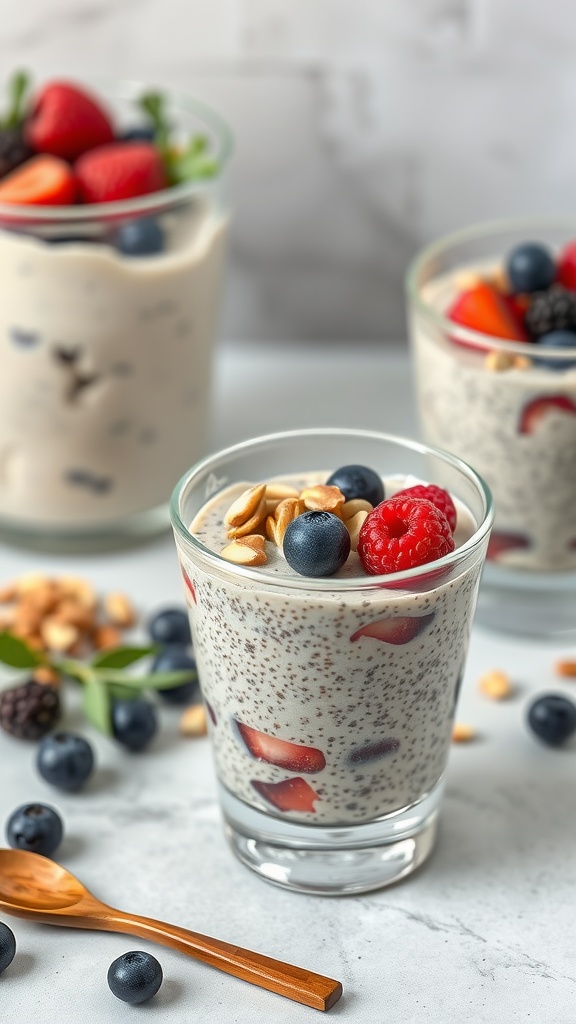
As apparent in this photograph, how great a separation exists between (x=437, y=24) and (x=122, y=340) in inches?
23.0

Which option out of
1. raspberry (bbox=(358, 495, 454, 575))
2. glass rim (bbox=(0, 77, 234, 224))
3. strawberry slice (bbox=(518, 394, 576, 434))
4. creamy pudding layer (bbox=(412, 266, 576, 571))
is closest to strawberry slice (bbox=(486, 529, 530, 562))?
creamy pudding layer (bbox=(412, 266, 576, 571))

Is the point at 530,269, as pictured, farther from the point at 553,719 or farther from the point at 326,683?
the point at 326,683

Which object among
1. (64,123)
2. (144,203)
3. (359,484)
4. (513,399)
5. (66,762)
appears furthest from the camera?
(64,123)

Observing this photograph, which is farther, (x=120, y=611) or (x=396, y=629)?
(x=120, y=611)

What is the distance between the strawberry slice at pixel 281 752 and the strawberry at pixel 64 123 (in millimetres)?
735

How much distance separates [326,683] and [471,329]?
49cm

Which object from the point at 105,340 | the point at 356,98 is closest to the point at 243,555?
the point at 105,340

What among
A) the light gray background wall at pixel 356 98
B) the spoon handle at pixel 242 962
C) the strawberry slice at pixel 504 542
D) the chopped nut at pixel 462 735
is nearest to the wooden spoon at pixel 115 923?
the spoon handle at pixel 242 962

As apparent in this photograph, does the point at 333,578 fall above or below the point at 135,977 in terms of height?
above

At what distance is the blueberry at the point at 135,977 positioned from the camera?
88 centimetres

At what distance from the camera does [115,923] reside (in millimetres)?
939

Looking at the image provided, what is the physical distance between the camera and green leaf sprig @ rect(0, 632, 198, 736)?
3.80 ft

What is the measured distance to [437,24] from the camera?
1.57 m

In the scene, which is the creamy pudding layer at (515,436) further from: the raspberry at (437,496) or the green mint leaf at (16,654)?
the green mint leaf at (16,654)
